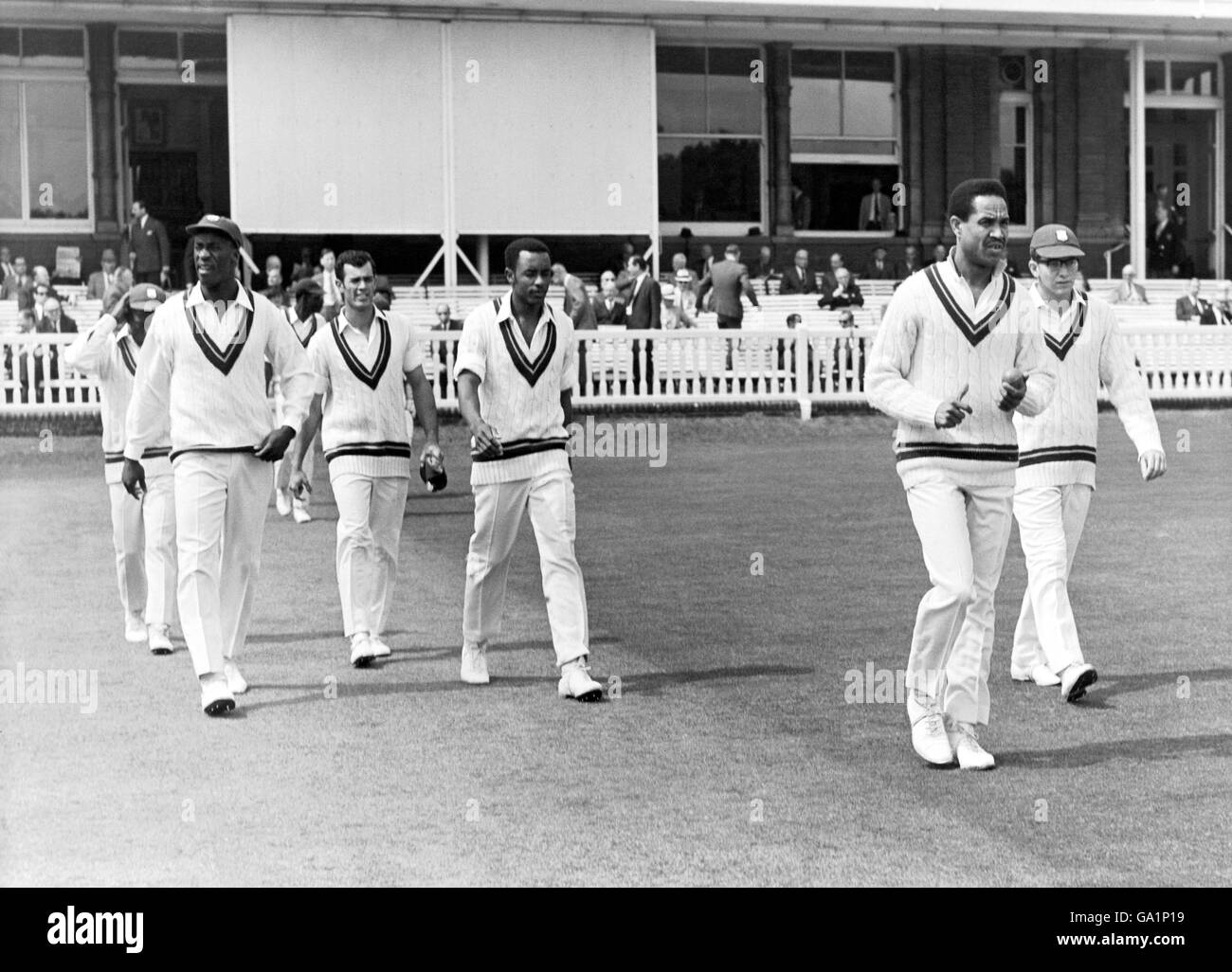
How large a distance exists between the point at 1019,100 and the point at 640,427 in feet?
49.2

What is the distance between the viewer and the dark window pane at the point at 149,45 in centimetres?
3152

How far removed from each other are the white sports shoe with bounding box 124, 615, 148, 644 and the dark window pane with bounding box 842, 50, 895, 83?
25.9 meters

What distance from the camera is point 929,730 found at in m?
7.59

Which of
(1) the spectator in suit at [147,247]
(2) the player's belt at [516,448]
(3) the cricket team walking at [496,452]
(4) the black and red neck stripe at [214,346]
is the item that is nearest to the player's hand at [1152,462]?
(3) the cricket team walking at [496,452]

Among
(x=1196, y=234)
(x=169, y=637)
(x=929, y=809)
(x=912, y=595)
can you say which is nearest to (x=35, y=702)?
(x=169, y=637)

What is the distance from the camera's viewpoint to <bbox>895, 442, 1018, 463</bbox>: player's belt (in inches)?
296

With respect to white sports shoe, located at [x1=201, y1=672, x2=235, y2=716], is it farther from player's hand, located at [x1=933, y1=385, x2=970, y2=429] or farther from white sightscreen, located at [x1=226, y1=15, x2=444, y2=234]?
white sightscreen, located at [x1=226, y1=15, x2=444, y2=234]

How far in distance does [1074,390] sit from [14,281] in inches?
872

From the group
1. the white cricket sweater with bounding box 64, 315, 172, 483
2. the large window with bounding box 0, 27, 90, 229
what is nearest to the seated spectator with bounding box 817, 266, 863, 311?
the large window with bounding box 0, 27, 90, 229

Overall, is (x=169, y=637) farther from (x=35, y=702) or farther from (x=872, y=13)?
(x=872, y=13)

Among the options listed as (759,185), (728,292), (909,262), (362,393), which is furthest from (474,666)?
(759,185)

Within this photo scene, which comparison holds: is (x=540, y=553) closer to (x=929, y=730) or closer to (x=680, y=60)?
(x=929, y=730)

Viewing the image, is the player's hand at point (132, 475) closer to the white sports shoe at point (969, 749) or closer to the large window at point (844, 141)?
the white sports shoe at point (969, 749)

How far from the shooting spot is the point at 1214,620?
10.9 m
